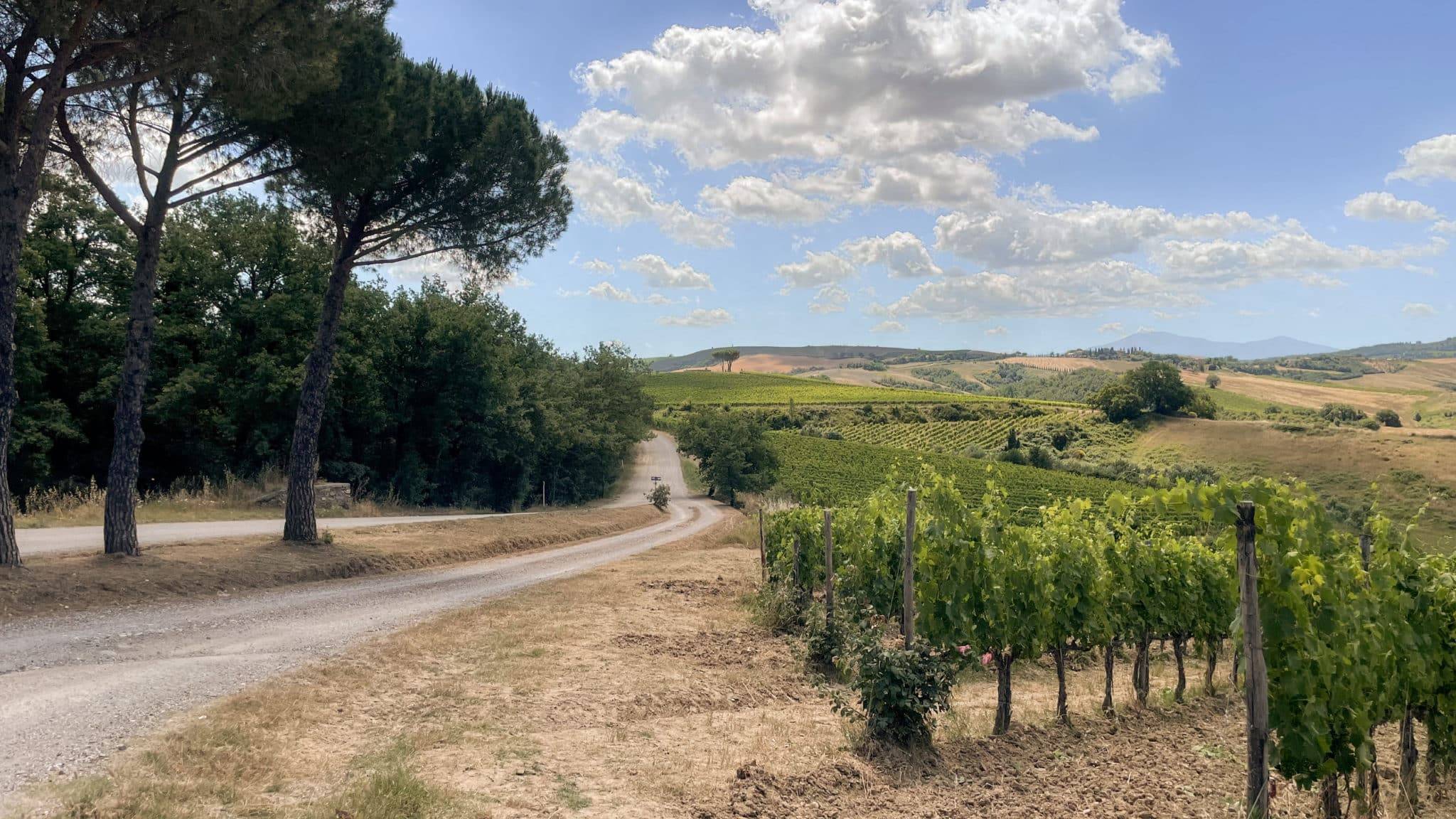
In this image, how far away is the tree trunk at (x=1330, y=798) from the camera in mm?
5234

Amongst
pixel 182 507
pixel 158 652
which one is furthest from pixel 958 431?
pixel 158 652

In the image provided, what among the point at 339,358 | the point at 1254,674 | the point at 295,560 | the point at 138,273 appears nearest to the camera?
the point at 1254,674

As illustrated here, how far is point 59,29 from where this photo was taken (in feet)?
30.9

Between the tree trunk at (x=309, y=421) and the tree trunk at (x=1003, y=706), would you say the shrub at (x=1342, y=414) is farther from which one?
the tree trunk at (x=309, y=421)

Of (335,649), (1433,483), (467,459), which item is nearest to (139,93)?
(335,649)

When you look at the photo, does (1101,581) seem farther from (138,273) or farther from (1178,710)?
(138,273)

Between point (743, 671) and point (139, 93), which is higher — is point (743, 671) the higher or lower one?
the lower one

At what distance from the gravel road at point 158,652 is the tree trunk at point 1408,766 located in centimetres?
931

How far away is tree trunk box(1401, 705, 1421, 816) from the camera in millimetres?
5699

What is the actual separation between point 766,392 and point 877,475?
2604 inches

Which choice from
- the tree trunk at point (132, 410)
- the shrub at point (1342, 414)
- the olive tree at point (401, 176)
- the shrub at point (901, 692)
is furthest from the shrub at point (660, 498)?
the shrub at point (1342, 414)

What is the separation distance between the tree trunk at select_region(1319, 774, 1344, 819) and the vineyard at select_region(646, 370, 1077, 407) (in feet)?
345

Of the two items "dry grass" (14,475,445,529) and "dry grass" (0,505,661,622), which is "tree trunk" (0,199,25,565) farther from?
"dry grass" (14,475,445,529)

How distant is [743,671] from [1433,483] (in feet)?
263
